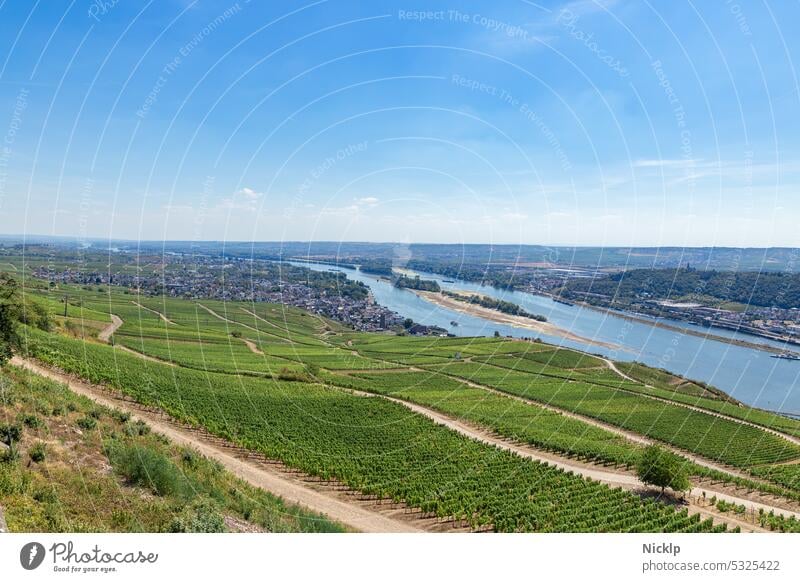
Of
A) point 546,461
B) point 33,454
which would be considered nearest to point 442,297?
point 546,461

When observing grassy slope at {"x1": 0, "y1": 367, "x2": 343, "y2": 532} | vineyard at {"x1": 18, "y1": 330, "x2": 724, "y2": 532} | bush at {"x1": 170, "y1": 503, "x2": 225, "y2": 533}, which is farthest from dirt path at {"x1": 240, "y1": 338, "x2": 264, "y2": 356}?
bush at {"x1": 170, "y1": 503, "x2": 225, "y2": 533}

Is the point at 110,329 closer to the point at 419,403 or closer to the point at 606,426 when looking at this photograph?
the point at 419,403

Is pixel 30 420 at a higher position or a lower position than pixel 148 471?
higher

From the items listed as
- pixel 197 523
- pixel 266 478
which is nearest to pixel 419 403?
pixel 266 478

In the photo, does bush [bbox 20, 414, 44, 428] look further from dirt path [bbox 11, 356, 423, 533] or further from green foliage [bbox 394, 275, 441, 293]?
green foliage [bbox 394, 275, 441, 293]
